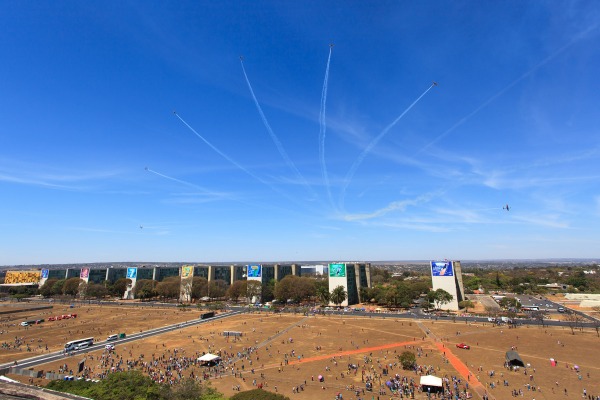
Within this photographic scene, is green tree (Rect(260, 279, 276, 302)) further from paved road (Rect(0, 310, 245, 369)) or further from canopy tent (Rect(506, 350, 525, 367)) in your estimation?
canopy tent (Rect(506, 350, 525, 367))

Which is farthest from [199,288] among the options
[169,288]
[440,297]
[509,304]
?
[509,304]

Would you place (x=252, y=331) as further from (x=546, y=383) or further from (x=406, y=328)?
(x=546, y=383)

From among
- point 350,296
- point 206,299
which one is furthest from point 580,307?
point 206,299

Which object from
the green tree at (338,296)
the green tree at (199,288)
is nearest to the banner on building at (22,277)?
the green tree at (199,288)

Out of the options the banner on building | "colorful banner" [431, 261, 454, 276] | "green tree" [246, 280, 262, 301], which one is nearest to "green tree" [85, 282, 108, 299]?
the banner on building

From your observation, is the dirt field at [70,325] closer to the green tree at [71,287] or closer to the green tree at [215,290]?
the green tree at [215,290]

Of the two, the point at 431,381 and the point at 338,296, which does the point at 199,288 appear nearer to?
the point at 338,296
